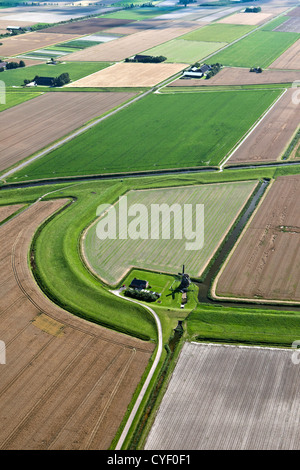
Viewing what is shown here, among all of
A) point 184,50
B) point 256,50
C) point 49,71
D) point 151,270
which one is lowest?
point 151,270

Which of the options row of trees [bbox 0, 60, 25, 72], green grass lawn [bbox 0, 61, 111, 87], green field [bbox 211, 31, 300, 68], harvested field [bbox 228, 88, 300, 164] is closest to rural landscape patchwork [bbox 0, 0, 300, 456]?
harvested field [bbox 228, 88, 300, 164]

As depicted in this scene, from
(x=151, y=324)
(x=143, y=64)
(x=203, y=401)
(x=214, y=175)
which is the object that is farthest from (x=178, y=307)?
(x=143, y=64)

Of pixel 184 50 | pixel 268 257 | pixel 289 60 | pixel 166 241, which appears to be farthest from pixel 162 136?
pixel 184 50

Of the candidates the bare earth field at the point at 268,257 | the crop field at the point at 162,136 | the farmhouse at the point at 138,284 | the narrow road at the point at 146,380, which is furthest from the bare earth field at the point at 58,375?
the crop field at the point at 162,136

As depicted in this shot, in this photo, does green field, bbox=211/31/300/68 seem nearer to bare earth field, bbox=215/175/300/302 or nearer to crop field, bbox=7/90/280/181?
crop field, bbox=7/90/280/181

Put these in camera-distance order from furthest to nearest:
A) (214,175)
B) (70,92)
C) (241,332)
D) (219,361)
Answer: (70,92) < (214,175) < (241,332) < (219,361)

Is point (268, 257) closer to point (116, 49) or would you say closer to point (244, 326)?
point (244, 326)

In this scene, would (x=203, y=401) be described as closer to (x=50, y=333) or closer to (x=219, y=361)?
(x=219, y=361)
